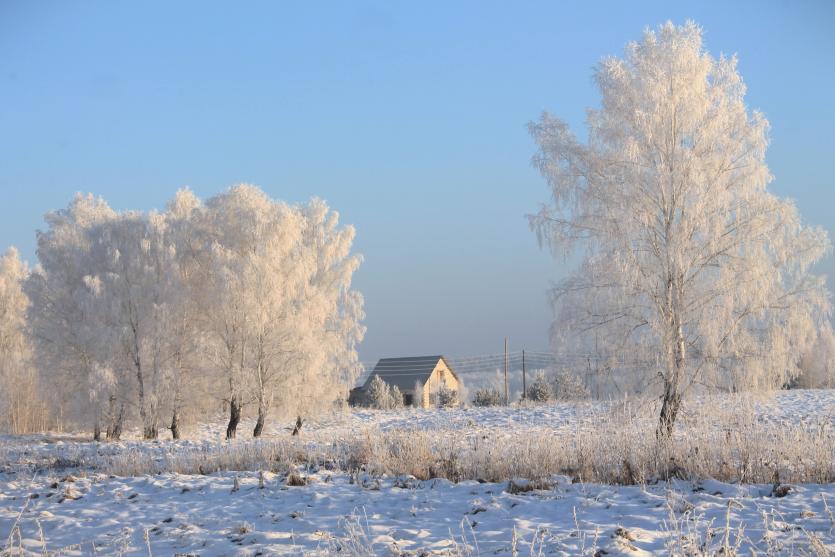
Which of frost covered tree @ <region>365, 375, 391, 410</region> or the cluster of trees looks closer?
the cluster of trees

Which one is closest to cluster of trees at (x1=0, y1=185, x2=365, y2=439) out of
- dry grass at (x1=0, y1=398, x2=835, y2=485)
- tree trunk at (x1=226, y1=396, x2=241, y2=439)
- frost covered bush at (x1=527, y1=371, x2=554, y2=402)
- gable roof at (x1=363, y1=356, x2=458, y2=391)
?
tree trunk at (x1=226, y1=396, x2=241, y2=439)

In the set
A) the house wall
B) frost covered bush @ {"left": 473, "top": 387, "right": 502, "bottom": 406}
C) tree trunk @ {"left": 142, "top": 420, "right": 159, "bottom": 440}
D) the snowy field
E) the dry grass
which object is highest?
the house wall

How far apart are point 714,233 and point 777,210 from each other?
5.12 ft

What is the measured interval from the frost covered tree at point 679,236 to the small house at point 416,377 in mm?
35515

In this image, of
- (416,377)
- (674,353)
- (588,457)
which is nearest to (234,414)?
(674,353)

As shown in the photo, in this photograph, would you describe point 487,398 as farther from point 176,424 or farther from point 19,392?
point 19,392

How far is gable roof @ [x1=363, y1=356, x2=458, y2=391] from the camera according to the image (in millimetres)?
56344

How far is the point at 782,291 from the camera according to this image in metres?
16.1

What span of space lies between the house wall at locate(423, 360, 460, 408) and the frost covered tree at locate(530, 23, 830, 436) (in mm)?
36502

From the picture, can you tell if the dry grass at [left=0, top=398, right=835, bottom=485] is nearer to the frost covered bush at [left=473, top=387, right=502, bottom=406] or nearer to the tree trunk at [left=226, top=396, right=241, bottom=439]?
the tree trunk at [left=226, top=396, right=241, bottom=439]

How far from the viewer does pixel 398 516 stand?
26.8 ft

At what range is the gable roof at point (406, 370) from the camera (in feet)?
185

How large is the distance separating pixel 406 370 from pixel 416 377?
1942mm

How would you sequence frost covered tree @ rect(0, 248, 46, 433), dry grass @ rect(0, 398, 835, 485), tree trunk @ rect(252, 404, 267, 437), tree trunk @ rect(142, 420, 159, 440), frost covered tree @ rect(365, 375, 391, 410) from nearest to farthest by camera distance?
dry grass @ rect(0, 398, 835, 485) < tree trunk @ rect(252, 404, 267, 437) < tree trunk @ rect(142, 420, 159, 440) < frost covered tree @ rect(0, 248, 46, 433) < frost covered tree @ rect(365, 375, 391, 410)
